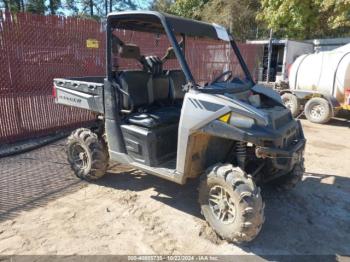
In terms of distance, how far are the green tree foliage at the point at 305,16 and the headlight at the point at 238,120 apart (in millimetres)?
13709

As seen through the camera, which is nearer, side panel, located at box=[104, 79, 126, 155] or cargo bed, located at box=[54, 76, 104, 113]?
side panel, located at box=[104, 79, 126, 155]

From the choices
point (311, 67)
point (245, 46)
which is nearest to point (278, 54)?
point (245, 46)

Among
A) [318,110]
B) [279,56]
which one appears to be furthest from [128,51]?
[279,56]

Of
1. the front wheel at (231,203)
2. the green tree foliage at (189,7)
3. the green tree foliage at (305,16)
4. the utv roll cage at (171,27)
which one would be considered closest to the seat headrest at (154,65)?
the utv roll cage at (171,27)

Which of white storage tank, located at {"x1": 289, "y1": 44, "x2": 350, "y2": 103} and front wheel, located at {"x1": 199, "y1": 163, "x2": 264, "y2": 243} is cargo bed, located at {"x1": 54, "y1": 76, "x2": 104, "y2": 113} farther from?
white storage tank, located at {"x1": 289, "y1": 44, "x2": 350, "y2": 103}

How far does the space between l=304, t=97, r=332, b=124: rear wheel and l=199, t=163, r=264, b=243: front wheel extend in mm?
6598

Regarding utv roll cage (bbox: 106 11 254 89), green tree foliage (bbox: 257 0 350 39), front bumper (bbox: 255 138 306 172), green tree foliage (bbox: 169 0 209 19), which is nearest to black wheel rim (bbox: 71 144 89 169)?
utv roll cage (bbox: 106 11 254 89)

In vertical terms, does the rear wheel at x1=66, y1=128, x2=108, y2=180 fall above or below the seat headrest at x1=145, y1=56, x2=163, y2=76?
below

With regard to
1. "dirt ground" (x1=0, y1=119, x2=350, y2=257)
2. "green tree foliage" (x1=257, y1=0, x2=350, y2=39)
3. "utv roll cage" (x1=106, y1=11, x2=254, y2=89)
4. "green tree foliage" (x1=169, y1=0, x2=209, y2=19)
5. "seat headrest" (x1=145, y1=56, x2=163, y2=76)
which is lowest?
"dirt ground" (x1=0, y1=119, x2=350, y2=257)

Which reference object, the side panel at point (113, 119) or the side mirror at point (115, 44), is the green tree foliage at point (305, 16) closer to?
the side mirror at point (115, 44)

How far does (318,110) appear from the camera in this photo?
906 centimetres

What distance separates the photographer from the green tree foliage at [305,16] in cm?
1494

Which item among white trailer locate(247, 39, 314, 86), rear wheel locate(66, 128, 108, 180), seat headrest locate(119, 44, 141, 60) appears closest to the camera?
seat headrest locate(119, 44, 141, 60)

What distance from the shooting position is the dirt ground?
10.8 feet
